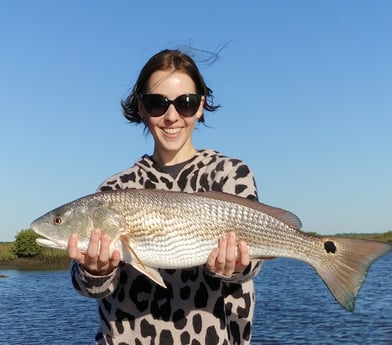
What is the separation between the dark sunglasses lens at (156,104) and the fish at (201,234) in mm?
640

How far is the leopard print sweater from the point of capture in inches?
174

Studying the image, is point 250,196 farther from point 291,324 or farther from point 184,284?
point 291,324

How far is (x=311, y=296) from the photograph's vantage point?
3681 cm

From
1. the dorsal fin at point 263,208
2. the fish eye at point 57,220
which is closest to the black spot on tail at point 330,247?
the dorsal fin at point 263,208

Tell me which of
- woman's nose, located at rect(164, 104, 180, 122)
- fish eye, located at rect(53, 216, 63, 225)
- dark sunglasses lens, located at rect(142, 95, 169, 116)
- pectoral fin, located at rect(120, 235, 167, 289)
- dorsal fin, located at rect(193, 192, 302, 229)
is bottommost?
pectoral fin, located at rect(120, 235, 167, 289)

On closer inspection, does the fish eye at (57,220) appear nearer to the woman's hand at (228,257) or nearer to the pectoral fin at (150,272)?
the pectoral fin at (150,272)

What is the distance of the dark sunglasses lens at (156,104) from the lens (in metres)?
4.80

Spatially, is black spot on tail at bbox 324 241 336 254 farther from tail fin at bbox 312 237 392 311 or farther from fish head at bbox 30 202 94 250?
fish head at bbox 30 202 94 250

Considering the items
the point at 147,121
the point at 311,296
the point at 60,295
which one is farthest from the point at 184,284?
the point at 60,295

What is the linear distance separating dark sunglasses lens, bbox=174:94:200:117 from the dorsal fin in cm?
69

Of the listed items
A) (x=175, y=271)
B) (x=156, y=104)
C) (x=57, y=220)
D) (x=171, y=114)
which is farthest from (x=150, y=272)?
(x=156, y=104)

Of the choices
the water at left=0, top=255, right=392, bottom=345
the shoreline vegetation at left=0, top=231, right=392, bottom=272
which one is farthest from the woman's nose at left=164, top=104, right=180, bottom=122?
the shoreline vegetation at left=0, top=231, right=392, bottom=272

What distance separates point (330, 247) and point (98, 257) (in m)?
1.61

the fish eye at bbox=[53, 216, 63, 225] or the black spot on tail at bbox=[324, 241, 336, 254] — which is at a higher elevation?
the fish eye at bbox=[53, 216, 63, 225]
